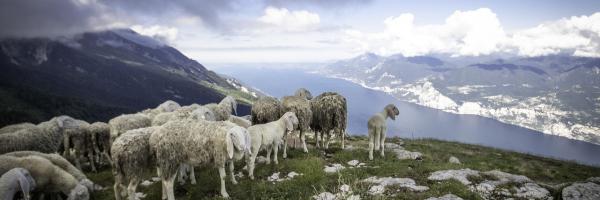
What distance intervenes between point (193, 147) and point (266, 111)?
8167 mm

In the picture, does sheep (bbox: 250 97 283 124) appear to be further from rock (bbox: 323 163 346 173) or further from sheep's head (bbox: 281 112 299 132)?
rock (bbox: 323 163 346 173)

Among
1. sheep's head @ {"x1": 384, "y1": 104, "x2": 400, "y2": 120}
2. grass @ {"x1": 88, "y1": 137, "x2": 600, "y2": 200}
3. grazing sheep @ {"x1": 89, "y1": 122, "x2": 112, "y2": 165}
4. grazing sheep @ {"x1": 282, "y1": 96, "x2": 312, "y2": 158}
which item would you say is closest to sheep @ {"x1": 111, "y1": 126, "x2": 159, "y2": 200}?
grass @ {"x1": 88, "y1": 137, "x2": 600, "y2": 200}

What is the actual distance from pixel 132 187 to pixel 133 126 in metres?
8.82

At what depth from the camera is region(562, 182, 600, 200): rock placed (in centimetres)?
1097

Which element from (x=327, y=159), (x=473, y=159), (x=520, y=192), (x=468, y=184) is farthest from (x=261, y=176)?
(x=473, y=159)

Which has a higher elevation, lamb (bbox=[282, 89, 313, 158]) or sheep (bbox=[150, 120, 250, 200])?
lamb (bbox=[282, 89, 313, 158])

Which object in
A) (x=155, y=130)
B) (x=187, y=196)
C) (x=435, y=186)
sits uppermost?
(x=155, y=130)

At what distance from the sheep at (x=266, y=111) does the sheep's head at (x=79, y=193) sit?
9.37 meters

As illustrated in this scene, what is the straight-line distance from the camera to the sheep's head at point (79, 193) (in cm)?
1419

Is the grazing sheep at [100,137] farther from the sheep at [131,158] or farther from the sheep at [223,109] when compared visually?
the sheep at [131,158]

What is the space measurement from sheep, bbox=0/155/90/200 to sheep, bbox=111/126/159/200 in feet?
7.72

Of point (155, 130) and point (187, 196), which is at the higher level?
point (155, 130)

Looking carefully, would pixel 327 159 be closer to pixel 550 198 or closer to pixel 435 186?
pixel 435 186

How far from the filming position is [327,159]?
18.3m
